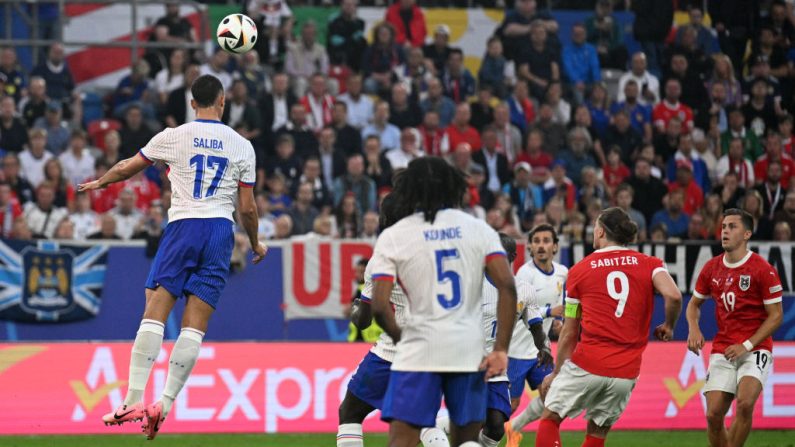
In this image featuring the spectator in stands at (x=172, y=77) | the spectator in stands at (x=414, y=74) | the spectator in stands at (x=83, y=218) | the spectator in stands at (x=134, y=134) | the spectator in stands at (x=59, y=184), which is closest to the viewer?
the spectator in stands at (x=83, y=218)

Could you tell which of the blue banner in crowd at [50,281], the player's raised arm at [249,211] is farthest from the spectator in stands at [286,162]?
the player's raised arm at [249,211]

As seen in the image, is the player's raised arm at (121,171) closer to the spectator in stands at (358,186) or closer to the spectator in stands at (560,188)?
the spectator in stands at (358,186)

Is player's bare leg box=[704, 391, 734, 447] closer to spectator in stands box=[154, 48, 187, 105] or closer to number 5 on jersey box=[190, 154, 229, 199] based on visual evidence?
number 5 on jersey box=[190, 154, 229, 199]

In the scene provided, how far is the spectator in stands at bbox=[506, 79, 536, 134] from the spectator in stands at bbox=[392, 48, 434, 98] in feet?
4.93

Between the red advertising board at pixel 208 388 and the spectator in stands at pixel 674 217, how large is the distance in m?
5.98

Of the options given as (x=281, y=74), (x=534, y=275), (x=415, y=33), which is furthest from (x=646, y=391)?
(x=415, y=33)

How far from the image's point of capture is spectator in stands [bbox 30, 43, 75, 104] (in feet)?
68.0

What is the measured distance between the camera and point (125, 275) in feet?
58.4

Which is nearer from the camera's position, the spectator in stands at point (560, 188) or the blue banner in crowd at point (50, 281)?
the blue banner in crowd at point (50, 281)

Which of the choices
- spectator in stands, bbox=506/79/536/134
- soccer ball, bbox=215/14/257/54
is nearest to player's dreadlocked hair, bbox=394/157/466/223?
soccer ball, bbox=215/14/257/54

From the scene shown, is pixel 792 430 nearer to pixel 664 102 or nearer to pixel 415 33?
pixel 664 102

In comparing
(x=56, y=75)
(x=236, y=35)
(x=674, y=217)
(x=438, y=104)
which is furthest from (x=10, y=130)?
(x=674, y=217)

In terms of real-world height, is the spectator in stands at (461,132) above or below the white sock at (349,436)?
above

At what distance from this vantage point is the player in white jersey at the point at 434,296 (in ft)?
24.6
